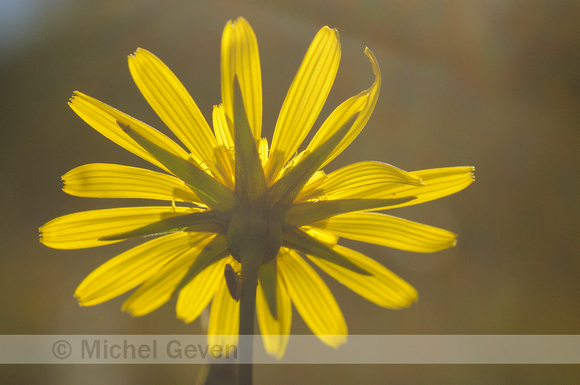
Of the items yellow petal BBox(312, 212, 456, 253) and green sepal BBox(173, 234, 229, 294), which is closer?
green sepal BBox(173, 234, 229, 294)

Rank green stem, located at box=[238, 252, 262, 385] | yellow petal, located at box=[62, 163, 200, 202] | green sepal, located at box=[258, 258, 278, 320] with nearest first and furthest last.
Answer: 1. green stem, located at box=[238, 252, 262, 385]
2. green sepal, located at box=[258, 258, 278, 320]
3. yellow petal, located at box=[62, 163, 200, 202]

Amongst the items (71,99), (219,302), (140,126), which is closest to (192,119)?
(140,126)

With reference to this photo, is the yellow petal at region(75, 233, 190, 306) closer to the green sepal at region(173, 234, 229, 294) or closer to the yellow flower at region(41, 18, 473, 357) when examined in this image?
the yellow flower at region(41, 18, 473, 357)

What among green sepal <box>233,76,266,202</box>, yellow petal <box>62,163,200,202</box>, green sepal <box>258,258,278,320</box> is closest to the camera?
green sepal <box>233,76,266,202</box>

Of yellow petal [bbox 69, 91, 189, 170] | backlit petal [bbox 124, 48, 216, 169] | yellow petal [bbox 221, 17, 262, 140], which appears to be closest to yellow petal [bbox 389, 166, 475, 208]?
yellow petal [bbox 221, 17, 262, 140]

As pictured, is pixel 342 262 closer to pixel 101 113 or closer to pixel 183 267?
pixel 183 267

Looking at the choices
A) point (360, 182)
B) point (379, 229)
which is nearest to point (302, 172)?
point (360, 182)
